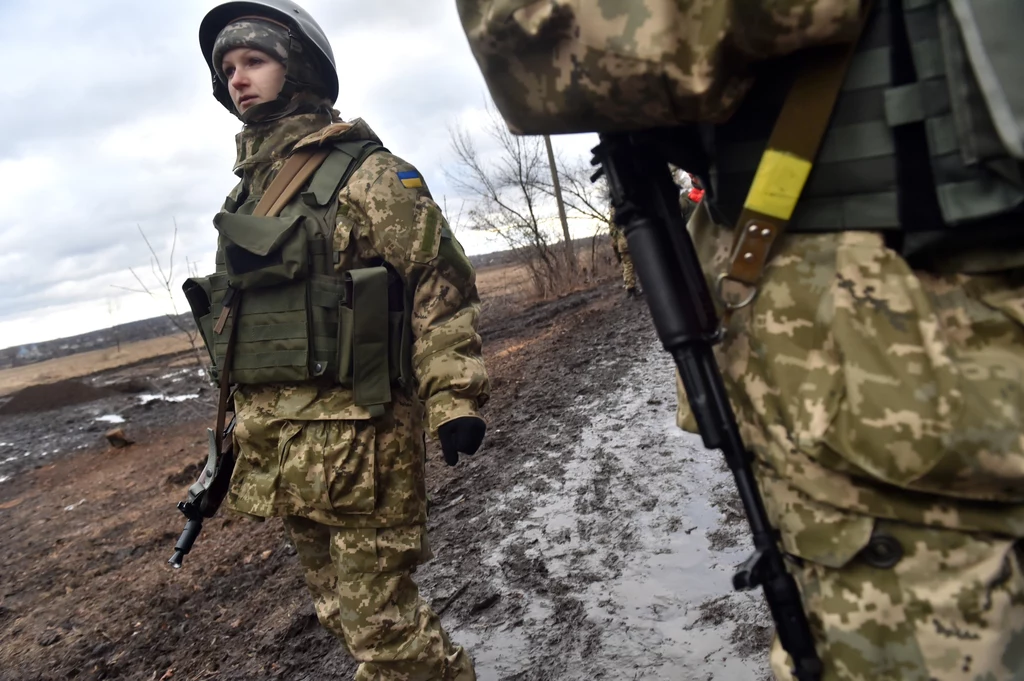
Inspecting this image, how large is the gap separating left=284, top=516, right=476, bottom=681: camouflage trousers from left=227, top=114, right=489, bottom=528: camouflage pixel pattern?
0.06 meters

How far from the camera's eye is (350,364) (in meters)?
2.18

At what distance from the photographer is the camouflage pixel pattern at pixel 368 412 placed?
83.5 inches

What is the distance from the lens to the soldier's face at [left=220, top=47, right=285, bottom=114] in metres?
2.38

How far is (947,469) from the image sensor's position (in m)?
0.90

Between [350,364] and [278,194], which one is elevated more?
[278,194]

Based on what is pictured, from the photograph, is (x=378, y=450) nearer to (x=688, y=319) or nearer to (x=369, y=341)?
(x=369, y=341)

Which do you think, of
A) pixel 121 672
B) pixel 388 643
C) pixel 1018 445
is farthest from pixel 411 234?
pixel 121 672

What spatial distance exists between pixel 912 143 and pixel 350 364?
1.67m

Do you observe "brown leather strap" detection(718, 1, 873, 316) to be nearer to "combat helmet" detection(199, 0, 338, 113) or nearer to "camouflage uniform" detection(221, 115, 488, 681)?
"camouflage uniform" detection(221, 115, 488, 681)

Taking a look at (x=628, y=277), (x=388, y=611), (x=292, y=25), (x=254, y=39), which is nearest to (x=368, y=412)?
(x=388, y=611)

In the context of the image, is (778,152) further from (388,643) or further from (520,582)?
(520,582)

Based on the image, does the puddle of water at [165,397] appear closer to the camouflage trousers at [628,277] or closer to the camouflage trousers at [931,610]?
the camouflage trousers at [628,277]

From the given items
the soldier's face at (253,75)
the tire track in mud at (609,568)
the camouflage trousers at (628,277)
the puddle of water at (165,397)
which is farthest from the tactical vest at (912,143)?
the puddle of water at (165,397)

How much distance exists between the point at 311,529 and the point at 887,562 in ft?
6.04
